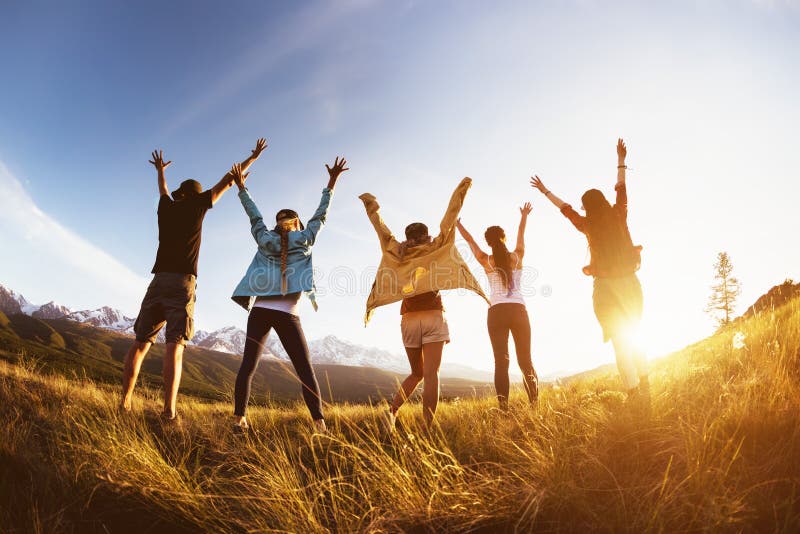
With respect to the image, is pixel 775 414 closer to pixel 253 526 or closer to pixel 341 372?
pixel 253 526

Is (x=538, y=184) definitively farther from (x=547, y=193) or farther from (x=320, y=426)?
(x=320, y=426)

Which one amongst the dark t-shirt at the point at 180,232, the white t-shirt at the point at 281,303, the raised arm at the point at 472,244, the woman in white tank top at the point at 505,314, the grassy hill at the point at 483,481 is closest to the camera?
the grassy hill at the point at 483,481

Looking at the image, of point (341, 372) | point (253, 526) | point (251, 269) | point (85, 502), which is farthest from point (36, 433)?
point (341, 372)

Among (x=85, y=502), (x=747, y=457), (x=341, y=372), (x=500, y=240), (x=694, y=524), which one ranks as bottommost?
(x=341, y=372)

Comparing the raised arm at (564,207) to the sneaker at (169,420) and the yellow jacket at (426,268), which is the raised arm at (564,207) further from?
the sneaker at (169,420)

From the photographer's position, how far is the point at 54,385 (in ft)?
20.8

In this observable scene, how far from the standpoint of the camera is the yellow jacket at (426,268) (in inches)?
188

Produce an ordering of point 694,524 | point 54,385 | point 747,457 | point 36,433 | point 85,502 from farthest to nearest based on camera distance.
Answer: point 54,385 → point 36,433 → point 85,502 → point 747,457 → point 694,524

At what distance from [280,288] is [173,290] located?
53.5 inches

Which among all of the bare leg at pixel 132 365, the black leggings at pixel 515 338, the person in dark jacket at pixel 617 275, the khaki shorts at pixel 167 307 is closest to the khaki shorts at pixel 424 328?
the black leggings at pixel 515 338

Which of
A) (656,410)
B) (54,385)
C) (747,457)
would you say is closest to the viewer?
(747,457)

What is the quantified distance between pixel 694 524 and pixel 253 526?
7.80 ft

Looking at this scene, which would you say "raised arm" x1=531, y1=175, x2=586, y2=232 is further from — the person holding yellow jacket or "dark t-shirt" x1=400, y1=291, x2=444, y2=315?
"dark t-shirt" x1=400, y1=291, x2=444, y2=315

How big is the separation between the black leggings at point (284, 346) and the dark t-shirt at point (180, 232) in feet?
3.87
